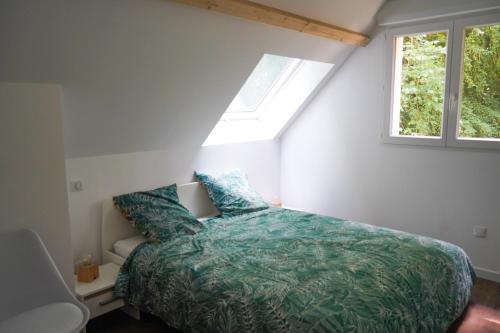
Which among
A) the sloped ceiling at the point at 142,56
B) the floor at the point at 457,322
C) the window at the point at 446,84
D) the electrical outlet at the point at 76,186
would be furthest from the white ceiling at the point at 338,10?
the floor at the point at 457,322

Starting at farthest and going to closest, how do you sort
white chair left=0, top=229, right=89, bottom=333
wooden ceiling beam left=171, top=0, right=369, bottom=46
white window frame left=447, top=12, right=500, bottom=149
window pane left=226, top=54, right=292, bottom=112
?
window pane left=226, top=54, right=292, bottom=112
white window frame left=447, top=12, right=500, bottom=149
wooden ceiling beam left=171, top=0, right=369, bottom=46
white chair left=0, top=229, right=89, bottom=333

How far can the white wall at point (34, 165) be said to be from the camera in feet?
7.05

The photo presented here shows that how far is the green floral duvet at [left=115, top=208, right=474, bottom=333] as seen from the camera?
2.04 metres

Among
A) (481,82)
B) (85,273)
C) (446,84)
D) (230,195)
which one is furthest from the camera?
(230,195)

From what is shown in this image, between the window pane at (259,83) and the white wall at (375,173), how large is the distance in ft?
1.72

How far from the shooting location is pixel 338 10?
3.35m

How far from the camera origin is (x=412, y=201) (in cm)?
390

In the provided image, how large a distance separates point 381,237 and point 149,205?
1771mm

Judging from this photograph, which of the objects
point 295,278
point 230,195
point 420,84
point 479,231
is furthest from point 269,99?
point 295,278

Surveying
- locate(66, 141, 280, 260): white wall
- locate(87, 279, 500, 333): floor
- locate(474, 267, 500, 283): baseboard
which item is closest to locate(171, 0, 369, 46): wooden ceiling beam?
locate(66, 141, 280, 260): white wall

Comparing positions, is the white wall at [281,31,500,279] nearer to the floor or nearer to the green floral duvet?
the floor

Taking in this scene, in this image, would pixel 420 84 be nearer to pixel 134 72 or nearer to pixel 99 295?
pixel 134 72

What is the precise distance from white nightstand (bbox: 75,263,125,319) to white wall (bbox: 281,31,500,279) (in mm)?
2526

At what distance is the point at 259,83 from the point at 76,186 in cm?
215
